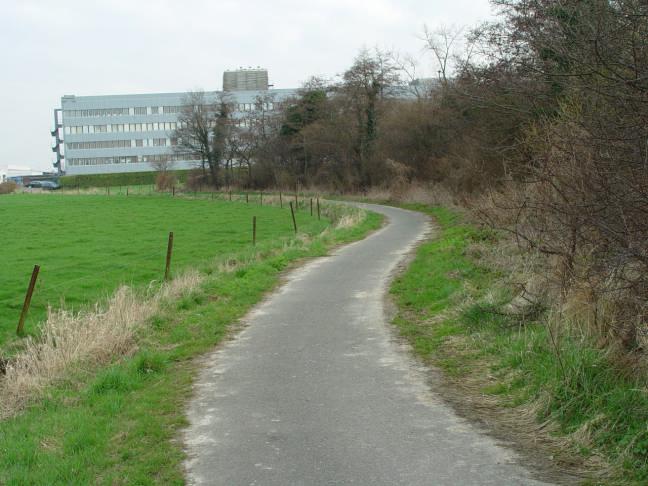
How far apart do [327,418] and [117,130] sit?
138 m

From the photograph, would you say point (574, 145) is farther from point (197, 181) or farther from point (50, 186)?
point (50, 186)

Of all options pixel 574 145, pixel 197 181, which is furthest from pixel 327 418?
pixel 197 181

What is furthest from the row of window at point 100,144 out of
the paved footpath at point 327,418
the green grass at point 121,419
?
the paved footpath at point 327,418

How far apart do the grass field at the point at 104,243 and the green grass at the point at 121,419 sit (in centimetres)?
505

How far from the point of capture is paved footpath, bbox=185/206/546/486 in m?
5.36

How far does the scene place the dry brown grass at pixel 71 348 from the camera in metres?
9.17

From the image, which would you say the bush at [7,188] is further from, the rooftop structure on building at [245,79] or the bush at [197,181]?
the rooftop structure on building at [245,79]

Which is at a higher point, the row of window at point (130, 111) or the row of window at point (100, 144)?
the row of window at point (130, 111)

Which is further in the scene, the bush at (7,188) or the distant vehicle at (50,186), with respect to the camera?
the distant vehicle at (50,186)

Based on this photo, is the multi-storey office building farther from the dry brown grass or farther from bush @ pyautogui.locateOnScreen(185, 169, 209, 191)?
the dry brown grass

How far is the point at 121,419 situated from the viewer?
7.07 m

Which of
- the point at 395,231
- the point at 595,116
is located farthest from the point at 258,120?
the point at 595,116

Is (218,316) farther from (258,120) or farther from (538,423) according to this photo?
(258,120)

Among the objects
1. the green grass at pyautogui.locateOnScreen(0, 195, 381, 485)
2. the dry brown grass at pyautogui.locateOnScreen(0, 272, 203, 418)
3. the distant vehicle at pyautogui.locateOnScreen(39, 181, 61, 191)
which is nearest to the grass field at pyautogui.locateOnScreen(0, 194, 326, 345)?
the dry brown grass at pyautogui.locateOnScreen(0, 272, 203, 418)
